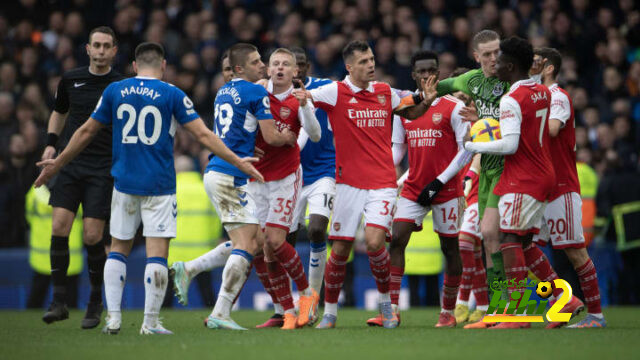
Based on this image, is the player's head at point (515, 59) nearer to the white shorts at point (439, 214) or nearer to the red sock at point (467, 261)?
the white shorts at point (439, 214)

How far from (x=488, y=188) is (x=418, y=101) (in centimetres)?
104

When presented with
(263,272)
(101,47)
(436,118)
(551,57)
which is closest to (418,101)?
(436,118)

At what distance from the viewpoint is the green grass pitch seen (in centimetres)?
610

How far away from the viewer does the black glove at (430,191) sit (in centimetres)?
915

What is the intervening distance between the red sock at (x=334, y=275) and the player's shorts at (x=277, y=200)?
1.89 ft

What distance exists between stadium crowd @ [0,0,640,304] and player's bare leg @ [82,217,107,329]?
546cm

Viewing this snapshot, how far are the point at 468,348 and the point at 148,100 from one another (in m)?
3.23

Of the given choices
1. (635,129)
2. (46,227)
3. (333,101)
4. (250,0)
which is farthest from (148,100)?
(250,0)

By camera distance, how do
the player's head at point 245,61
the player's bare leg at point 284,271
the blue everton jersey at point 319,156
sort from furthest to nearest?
the blue everton jersey at point 319,156 → the player's bare leg at point 284,271 → the player's head at point 245,61

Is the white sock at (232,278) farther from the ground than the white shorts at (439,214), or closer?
closer

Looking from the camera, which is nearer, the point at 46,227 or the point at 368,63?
the point at 368,63

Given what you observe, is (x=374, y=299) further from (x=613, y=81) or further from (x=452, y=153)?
(x=613, y=81)

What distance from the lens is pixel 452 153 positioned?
9.52 metres

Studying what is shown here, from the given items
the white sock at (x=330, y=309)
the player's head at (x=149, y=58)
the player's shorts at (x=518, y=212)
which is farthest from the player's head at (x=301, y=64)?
the player's shorts at (x=518, y=212)
